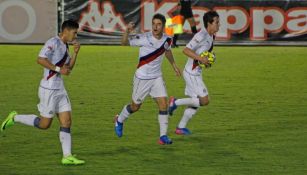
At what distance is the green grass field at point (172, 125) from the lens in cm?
1116

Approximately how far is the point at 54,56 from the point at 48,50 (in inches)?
6.5

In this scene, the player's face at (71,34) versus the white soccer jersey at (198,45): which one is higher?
the player's face at (71,34)

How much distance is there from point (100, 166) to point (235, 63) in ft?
47.4

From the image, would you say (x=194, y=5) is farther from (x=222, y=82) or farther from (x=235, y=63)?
(x=222, y=82)

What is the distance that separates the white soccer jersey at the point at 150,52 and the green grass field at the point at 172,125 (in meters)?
1.10

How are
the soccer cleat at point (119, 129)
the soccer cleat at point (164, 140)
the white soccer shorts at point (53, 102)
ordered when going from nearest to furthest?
the white soccer shorts at point (53, 102) → the soccer cleat at point (164, 140) → the soccer cleat at point (119, 129)

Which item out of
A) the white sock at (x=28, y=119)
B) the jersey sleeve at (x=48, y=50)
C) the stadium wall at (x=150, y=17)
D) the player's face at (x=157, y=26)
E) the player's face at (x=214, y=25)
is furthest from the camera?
the stadium wall at (x=150, y=17)

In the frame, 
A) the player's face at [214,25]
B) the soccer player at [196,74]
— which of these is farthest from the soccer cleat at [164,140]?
the player's face at [214,25]

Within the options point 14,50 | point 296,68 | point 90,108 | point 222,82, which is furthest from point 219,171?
point 14,50

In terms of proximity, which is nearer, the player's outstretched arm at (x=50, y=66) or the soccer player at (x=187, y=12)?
the player's outstretched arm at (x=50, y=66)

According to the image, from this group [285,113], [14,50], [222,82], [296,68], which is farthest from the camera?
[14,50]

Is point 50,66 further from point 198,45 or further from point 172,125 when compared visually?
point 172,125

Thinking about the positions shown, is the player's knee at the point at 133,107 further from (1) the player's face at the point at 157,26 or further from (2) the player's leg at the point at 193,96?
(1) the player's face at the point at 157,26

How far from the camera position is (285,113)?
52.5 ft
